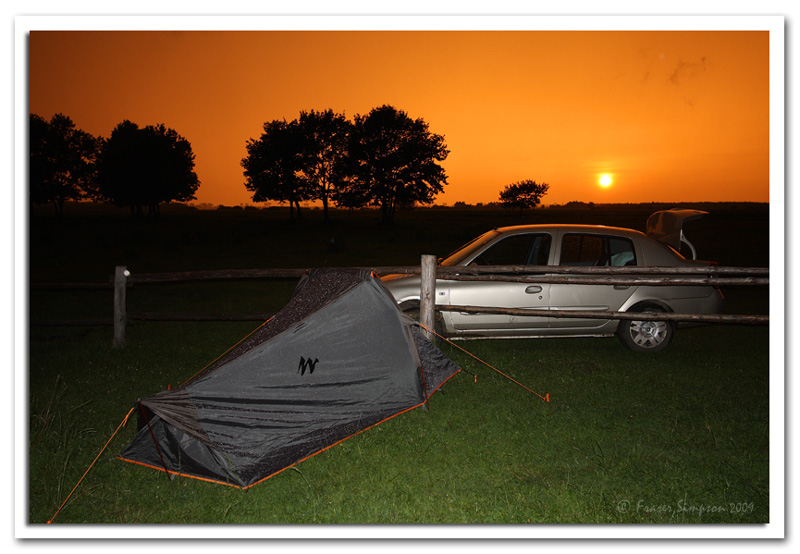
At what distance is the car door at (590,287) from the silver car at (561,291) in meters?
0.01

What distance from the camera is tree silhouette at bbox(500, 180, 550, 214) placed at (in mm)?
76938

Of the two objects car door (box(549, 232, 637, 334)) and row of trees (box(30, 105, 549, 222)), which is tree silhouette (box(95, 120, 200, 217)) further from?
car door (box(549, 232, 637, 334))

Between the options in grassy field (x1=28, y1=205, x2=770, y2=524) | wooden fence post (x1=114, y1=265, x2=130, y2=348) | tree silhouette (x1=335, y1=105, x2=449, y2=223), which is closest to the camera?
grassy field (x1=28, y1=205, x2=770, y2=524)

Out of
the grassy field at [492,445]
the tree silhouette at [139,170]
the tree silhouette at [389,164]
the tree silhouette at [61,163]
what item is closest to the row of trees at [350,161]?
the tree silhouette at [389,164]

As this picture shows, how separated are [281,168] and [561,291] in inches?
1711

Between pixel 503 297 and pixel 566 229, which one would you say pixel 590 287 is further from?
pixel 503 297

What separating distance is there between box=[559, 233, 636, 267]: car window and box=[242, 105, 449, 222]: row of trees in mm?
38736

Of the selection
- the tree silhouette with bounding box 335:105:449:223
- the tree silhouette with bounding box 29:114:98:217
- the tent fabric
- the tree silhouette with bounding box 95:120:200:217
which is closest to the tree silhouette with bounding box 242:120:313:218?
the tree silhouette with bounding box 335:105:449:223

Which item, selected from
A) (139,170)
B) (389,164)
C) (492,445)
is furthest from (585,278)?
(139,170)

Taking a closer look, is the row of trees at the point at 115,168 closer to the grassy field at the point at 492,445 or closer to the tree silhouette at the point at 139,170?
the tree silhouette at the point at 139,170

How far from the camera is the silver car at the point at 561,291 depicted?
6.76 meters
